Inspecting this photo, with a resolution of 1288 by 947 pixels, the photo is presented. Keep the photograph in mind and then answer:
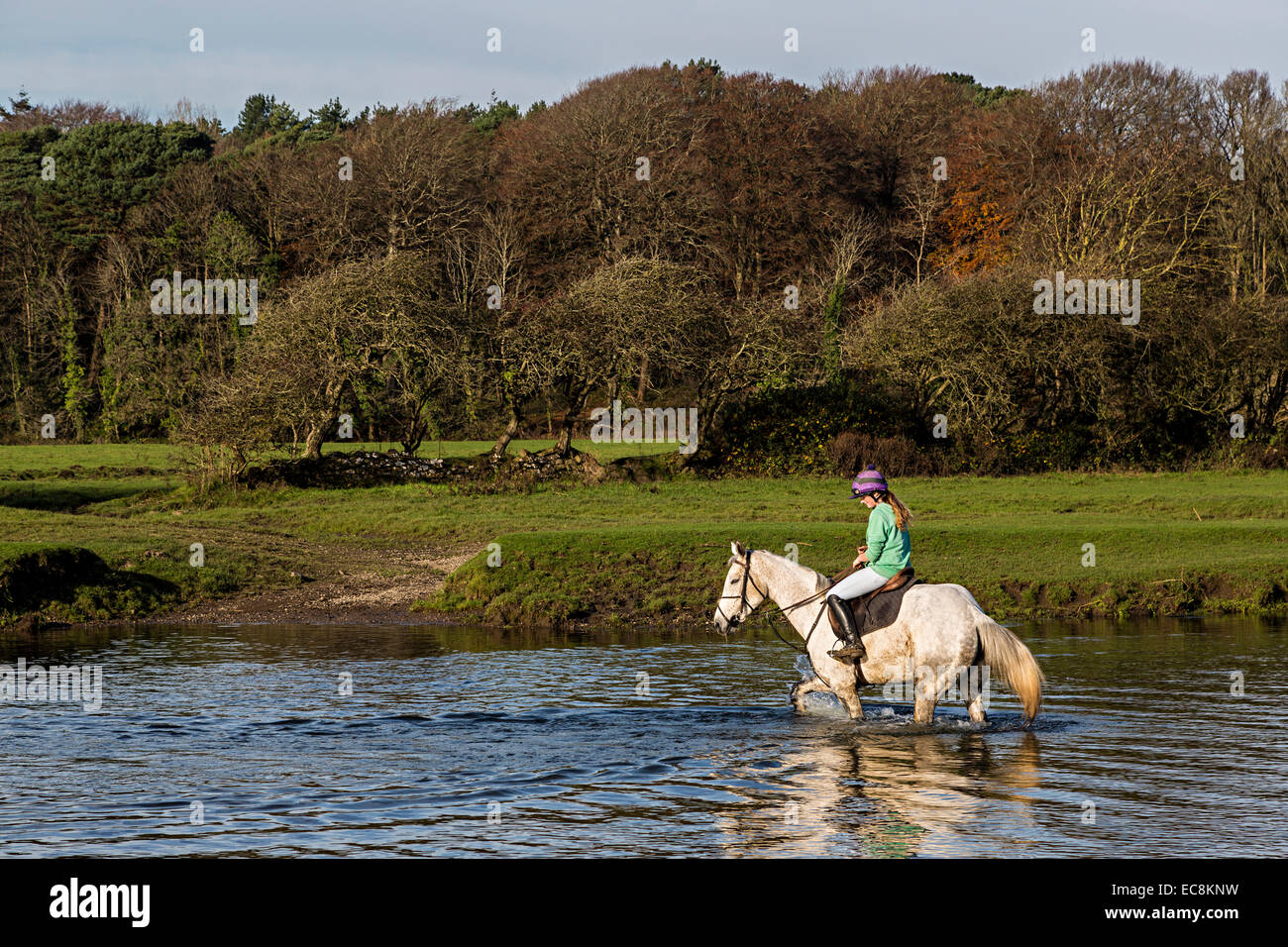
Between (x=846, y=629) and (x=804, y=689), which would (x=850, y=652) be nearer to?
(x=846, y=629)

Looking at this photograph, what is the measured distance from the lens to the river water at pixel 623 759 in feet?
31.8

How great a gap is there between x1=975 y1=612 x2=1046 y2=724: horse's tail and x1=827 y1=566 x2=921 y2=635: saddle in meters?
0.84

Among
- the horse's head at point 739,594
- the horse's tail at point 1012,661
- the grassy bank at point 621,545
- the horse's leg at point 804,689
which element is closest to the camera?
the horse's tail at point 1012,661

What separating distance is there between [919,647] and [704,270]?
50394mm

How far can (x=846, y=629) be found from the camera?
13.5 meters

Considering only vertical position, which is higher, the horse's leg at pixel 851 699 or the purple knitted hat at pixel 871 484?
the purple knitted hat at pixel 871 484

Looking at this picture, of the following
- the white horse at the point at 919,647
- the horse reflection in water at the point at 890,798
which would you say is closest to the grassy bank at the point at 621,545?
the white horse at the point at 919,647

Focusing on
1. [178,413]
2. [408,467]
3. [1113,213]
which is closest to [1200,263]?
[1113,213]

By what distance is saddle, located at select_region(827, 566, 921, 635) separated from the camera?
13602mm

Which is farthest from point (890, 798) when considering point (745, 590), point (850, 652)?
point (745, 590)

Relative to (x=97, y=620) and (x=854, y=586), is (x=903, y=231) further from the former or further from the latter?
(x=854, y=586)

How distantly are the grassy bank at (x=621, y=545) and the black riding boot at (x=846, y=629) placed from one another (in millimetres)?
8758

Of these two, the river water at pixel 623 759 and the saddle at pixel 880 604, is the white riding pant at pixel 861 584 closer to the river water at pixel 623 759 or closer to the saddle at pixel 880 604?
the saddle at pixel 880 604

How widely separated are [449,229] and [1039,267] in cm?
2851
